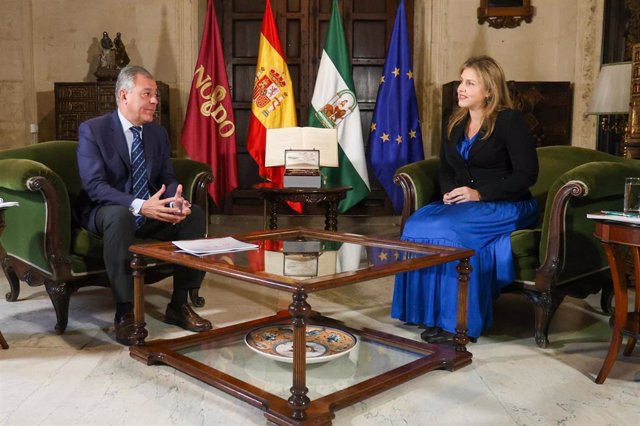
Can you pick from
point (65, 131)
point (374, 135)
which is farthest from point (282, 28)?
point (65, 131)

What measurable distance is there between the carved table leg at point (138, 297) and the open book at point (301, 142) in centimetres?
178

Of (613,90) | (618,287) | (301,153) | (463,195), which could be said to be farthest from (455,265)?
(613,90)

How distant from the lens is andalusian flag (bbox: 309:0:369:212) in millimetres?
5391

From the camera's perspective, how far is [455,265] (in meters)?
2.79

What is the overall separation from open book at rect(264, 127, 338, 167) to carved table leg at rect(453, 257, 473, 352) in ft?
6.14

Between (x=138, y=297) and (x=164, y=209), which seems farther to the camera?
(x=164, y=209)

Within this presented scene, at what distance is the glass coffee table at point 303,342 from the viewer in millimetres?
1928

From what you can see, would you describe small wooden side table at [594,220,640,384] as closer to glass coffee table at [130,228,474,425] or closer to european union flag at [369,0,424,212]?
glass coffee table at [130,228,474,425]

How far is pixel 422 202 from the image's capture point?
3.34m

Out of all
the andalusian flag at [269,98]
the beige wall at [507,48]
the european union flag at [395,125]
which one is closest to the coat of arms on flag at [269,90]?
the andalusian flag at [269,98]

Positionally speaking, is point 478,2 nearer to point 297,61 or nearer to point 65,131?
point 297,61

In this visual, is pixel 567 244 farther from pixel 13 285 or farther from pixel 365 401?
pixel 13 285

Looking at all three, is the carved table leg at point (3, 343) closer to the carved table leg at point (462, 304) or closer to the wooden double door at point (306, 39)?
the carved table leg at point (462, 304)

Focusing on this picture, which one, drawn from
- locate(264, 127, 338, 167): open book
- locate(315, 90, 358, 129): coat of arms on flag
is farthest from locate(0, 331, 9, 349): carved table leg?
locate(315, 90, 358, 129): coat of arms on flag
